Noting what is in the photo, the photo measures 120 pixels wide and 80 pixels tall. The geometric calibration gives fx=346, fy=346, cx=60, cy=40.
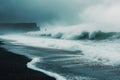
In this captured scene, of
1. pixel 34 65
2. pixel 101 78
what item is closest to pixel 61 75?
pixel 101 78

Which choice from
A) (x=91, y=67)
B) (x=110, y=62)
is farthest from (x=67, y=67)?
(x=110, y=62)

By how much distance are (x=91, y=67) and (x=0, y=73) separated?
11.6 feet

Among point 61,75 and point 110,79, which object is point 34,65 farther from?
point 110,79

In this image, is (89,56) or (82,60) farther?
(89,56)

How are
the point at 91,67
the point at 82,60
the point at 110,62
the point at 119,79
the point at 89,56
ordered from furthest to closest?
1. the point at 89,56
2. the point at 82,60
3. the point at 110,62
4. the point at 91,67
5. the point at 119,79

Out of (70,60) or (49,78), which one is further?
(70,60)

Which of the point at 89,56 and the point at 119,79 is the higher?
the point at 89,56

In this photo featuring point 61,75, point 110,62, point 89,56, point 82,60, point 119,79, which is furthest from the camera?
point 89,56

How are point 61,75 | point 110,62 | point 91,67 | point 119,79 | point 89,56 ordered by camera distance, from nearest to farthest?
point 119,79
point 61,75
point 91,67
point 110,62
point 89,56

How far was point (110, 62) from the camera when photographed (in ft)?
47.7

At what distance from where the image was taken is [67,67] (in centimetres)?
1394

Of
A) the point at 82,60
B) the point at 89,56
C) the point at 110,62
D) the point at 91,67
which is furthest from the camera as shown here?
the point at 89,56

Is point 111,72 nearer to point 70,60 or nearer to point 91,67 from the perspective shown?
point 91,67

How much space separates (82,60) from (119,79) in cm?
471
